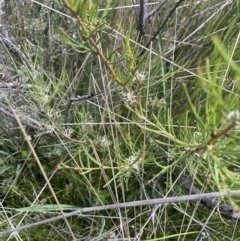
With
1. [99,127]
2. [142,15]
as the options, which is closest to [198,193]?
[99,127]

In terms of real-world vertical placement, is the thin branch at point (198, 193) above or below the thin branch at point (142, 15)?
below

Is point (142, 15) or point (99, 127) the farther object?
point (99, 127)

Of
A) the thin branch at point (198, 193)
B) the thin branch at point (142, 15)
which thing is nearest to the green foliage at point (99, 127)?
the thin branch at point (198, 193)

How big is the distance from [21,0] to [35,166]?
1.44 feet

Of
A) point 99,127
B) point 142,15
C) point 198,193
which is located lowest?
point 198,193

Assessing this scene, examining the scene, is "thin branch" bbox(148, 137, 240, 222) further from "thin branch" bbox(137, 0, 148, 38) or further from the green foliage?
"thin branch" bbox(137, 0, 148, 38)

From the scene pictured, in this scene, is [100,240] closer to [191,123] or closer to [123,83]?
[191,123]

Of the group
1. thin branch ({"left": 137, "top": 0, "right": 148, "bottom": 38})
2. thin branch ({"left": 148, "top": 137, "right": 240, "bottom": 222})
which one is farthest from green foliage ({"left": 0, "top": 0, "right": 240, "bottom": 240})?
thin branch ({"left": 137, "top": 0, "right": 148, "bottom": 38})

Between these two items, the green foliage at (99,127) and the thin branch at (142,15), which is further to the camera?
the green foliage at (99,127)

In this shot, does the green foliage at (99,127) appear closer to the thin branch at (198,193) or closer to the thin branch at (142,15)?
the thin branch at (198,193)

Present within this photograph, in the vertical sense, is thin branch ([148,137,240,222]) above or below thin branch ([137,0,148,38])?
below

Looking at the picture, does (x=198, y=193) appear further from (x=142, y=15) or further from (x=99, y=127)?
(x=142, y=15)

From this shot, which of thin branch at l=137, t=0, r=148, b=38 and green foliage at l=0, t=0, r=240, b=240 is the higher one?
thin branch at l=137, t=0, r=148, b=38

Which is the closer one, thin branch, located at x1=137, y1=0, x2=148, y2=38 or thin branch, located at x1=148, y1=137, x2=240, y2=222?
thin branch, located at x1=137, y1=0, x2=148, y2=38
